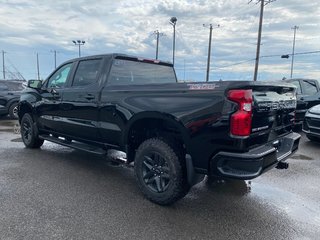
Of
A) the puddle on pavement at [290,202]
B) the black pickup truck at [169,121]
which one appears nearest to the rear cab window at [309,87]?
the black pickup truck at [169,121]

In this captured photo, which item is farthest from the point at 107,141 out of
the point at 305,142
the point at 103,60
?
the point at 305,142

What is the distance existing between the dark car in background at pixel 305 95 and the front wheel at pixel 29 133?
293 inches

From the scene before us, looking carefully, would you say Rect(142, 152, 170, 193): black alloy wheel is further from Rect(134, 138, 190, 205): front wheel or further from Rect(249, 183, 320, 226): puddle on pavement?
Rect(249, 183, 320, 226): puddle on pavement

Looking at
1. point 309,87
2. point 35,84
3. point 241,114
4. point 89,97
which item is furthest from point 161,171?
point 309,87

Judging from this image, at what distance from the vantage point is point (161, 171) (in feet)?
12.8

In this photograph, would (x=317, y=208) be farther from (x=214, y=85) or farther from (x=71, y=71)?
(x=71, y=71)

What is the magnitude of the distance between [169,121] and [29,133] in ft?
14.7

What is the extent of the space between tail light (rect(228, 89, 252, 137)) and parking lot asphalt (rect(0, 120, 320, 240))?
3.68ft

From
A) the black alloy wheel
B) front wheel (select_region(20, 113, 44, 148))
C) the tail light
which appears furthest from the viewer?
front wheel (select_region(20, 113, 44, 148))

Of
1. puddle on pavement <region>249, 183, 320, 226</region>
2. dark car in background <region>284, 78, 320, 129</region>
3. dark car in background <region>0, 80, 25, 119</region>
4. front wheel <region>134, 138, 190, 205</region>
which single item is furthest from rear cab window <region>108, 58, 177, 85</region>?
dark car in background <region>0, 80, 25, 119</region>

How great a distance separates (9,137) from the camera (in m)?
8.55

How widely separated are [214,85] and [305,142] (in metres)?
6.41

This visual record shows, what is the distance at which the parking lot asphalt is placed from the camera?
10.6 ft

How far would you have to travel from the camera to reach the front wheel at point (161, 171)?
3699 millimetres
